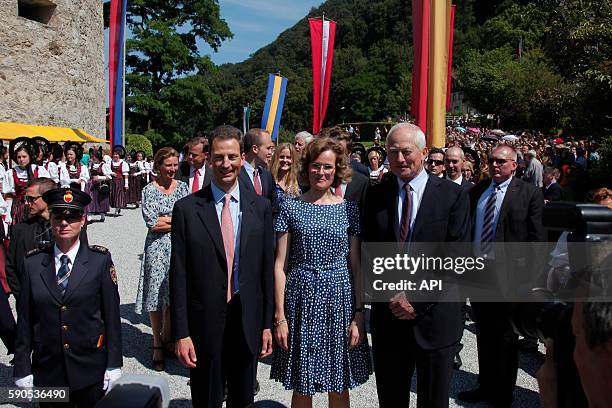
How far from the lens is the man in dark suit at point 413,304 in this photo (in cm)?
291

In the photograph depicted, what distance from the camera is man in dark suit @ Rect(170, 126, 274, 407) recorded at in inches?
112

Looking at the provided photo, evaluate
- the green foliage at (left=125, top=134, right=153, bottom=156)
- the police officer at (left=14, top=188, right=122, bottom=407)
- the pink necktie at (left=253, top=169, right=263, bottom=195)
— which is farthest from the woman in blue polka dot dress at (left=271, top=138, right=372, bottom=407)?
the green foliage at (left=125, top=134, right=153, bottom=156)

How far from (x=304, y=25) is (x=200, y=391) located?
436 ft

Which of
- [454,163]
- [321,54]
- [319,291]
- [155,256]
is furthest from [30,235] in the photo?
[321,54]

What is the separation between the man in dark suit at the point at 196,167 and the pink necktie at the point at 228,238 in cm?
212

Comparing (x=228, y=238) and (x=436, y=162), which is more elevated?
(x=436, y=162)

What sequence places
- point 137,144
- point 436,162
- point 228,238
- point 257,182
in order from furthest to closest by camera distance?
point 137,144 < point 436,162 < point 257,182 < point 228,238

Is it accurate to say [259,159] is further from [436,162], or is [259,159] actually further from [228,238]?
[228,238]

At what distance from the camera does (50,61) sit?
18203 millimetres

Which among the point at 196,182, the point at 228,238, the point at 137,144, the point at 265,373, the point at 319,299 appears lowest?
the point at 265,373

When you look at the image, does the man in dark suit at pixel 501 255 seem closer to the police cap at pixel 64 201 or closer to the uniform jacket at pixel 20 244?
the police cap at pixel 64 201

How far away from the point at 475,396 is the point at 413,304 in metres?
1.69

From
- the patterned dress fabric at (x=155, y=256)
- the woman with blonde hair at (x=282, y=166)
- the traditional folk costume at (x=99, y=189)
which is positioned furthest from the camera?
the traditional folk costume at (x=99, y=189)

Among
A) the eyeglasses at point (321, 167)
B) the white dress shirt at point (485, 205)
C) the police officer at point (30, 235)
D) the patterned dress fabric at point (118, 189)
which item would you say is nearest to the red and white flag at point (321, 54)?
the patterned dress fabric at point (118, 189)
